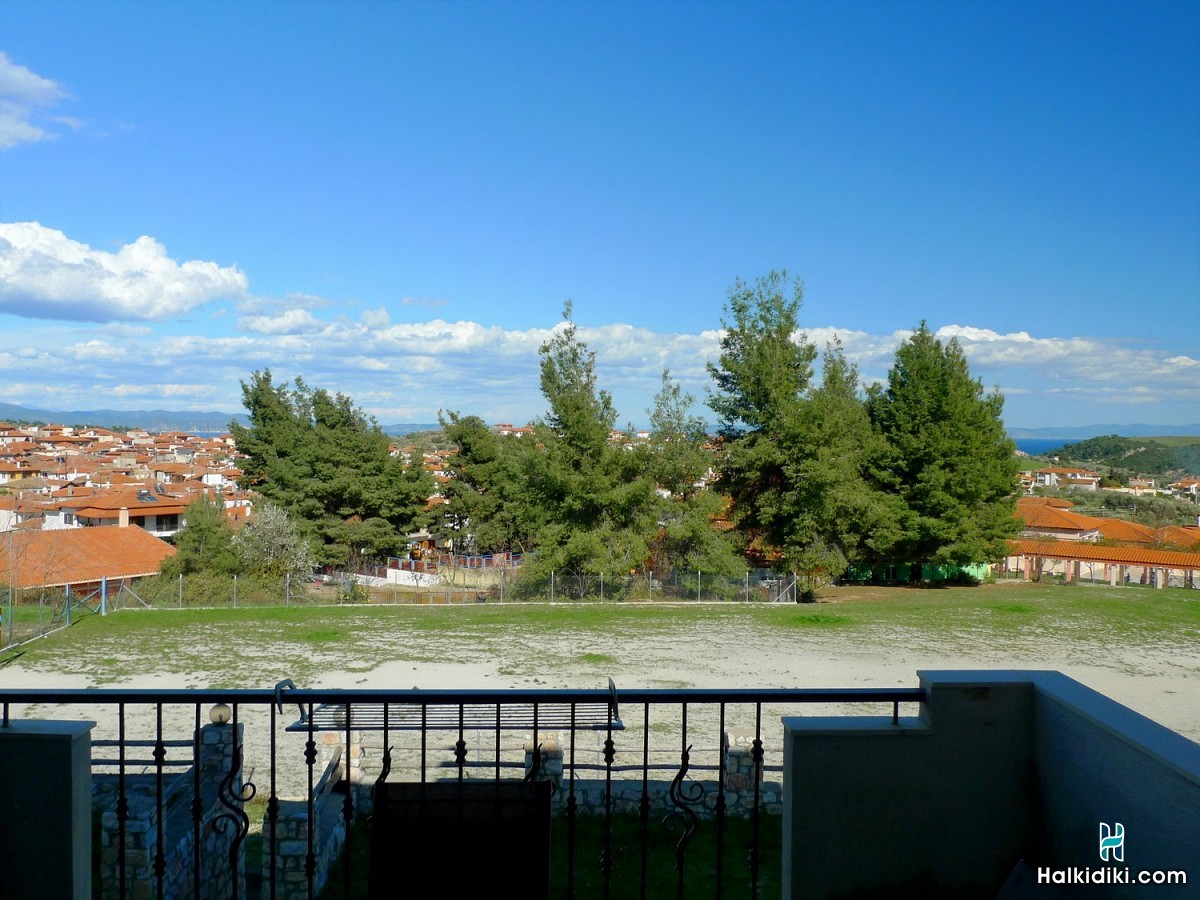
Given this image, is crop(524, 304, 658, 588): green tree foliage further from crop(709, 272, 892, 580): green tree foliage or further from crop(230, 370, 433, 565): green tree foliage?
crop(230, 370, 433, 565): green tree foliage

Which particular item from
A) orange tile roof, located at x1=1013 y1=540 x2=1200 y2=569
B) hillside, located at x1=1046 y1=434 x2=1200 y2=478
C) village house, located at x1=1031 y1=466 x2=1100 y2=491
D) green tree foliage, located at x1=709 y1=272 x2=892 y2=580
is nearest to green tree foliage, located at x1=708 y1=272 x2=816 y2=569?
green tree foliage, located at x1=709 y1=272 x2=892 y2=580

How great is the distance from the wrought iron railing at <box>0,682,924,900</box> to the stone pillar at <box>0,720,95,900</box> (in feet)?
0.44

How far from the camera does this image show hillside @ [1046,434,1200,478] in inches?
3482

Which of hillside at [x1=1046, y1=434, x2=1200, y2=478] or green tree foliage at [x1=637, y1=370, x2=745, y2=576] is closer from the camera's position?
green tree foliage at [x1=637, y1=370, x2=745, y2=576]

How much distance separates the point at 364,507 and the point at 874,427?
18725 millimetres

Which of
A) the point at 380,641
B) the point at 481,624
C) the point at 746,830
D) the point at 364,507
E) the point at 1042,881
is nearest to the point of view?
the point at 1042,881

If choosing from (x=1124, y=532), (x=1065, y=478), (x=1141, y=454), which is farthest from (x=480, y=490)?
(x=1141, y=454)

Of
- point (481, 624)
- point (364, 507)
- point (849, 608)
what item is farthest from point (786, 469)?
point (364, 507)

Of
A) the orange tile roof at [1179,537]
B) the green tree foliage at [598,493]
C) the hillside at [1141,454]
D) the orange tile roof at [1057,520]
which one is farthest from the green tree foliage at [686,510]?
the hillside at [1141,454]

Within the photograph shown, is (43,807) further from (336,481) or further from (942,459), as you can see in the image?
(336,481)

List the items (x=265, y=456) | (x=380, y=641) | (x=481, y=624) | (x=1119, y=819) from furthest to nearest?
(x=265, y=456) < (x=481, y=624) < (x=380, y=641) < (x=1119, y=819)

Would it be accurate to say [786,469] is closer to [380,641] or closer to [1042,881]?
[380,641]

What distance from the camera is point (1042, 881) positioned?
311 cm

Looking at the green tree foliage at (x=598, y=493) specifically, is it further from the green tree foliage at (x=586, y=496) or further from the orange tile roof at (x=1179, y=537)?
the orange tile roof at (x=1179, y=537)
